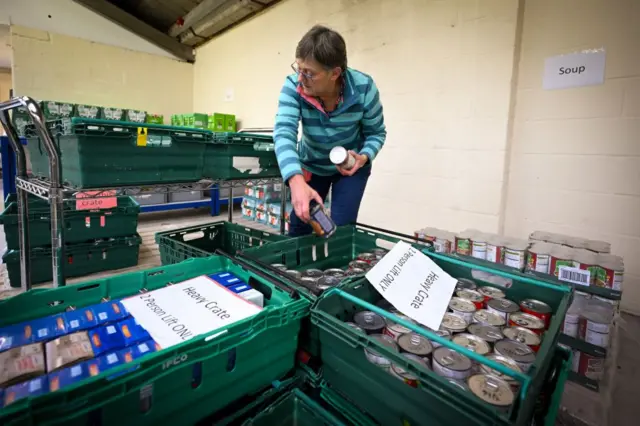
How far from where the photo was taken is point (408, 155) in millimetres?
2533

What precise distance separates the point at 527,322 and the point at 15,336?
1.11 metres

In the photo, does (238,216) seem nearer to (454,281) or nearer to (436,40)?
(436,40)

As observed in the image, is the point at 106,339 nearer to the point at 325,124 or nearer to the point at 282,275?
the point at 282,275

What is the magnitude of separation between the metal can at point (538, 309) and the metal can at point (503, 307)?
0.07 ft

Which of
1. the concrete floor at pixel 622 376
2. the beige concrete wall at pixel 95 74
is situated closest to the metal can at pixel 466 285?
the concrete floor at pixel 622 376

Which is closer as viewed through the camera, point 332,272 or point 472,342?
point 472,342

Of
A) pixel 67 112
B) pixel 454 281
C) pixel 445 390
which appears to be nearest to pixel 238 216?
pixel 67 112

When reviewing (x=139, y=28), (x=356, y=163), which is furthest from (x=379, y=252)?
(x=139, y=28)

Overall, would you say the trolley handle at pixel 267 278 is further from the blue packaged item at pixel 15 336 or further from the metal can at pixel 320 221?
the blue packaged item at pixel 15 336

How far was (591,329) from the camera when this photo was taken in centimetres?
120

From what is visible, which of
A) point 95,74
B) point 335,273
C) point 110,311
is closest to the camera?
point 110,311

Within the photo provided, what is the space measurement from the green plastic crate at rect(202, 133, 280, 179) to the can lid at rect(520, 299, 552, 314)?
1.37m

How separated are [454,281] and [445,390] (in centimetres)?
55

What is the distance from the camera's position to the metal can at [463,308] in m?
0.91
